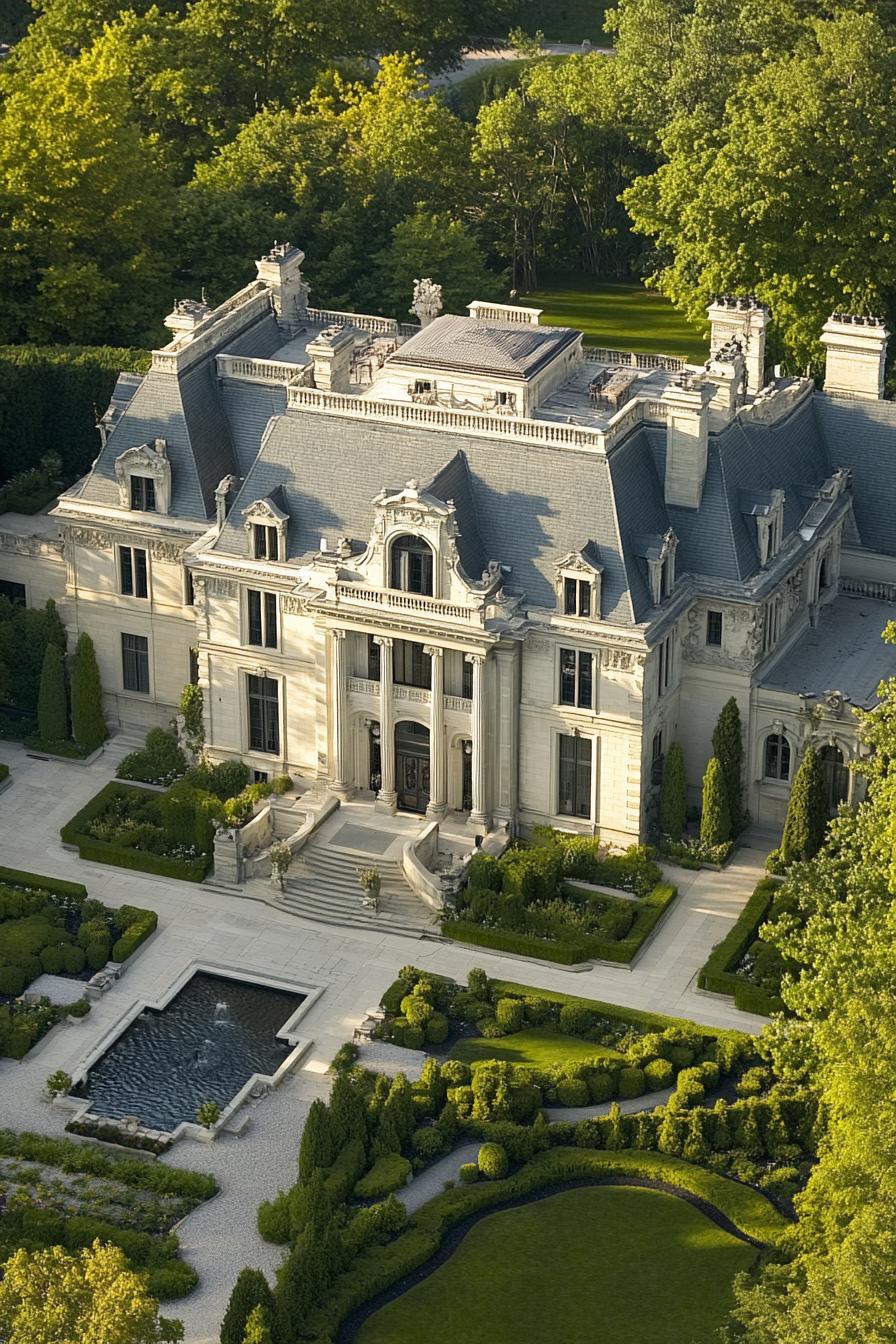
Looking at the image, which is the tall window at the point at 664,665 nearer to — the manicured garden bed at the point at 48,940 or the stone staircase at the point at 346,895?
the stone staircase at the point at 346,895

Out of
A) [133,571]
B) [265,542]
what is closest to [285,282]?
[133,571]

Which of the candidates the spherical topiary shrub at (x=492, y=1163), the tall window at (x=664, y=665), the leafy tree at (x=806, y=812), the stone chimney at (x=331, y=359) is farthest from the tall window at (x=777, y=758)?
the spherical topiary shrub at (x=492, y=1163)

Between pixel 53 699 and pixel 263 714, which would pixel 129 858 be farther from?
pixel 53 699

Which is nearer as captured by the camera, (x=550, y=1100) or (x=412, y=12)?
(x=550, y=1100)

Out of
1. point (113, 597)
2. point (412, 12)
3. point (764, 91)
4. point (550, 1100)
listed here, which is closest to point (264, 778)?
point (113, 597)

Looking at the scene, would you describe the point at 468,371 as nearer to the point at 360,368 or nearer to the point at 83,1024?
the point at 360,368
